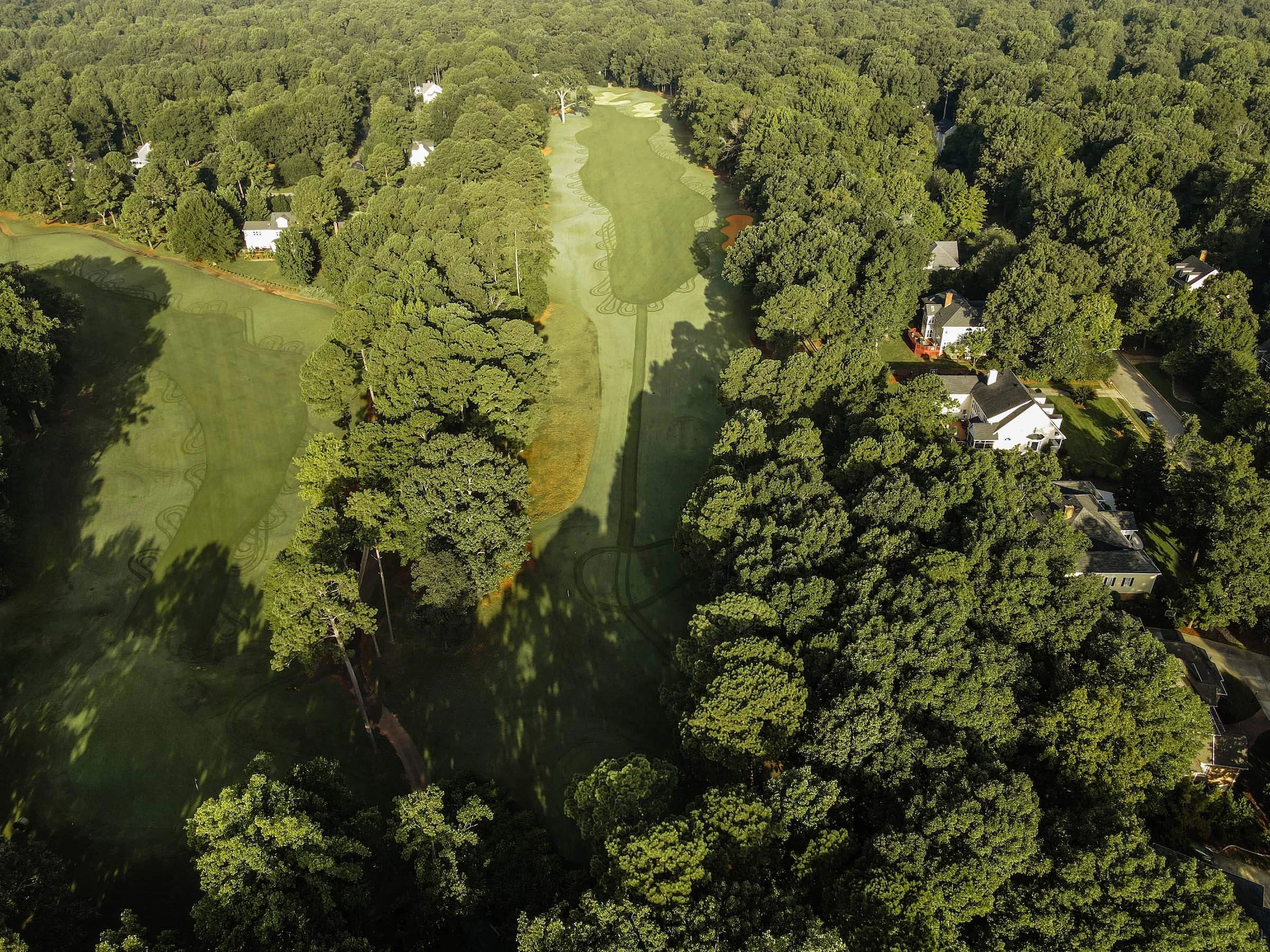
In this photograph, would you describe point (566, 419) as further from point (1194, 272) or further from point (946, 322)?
point (1194, 272)

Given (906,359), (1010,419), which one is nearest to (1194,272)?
(906,359)

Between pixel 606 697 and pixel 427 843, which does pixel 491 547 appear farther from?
pixel 427 843

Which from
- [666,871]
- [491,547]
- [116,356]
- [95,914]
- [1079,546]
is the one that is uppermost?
[1079,546]

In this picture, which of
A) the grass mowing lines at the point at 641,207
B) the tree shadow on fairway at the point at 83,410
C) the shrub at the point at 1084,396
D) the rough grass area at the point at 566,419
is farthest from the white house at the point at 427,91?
the shrub at the point at 1084,396

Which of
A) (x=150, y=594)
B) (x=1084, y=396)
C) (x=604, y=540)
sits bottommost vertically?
(x=150, y=594)

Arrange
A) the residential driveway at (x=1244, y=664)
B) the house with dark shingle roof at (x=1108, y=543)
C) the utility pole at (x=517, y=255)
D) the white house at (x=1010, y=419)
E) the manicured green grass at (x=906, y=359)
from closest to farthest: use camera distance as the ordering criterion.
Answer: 1. the residential driveway at (x=1244, y=664)
2. the house with dark shingle roof at (x=1108, y=543)
3. the white house at (x=1010, y=419)
4. the manicured green grass at (x=906, y=359)
5. the utility pole at (x=517, y=255)

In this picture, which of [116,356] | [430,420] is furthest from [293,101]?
[430,420]

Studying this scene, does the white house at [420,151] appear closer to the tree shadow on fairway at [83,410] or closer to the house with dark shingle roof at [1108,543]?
the tree shadow on fairway at [83,410]
